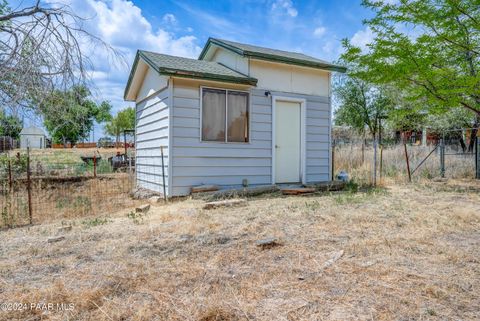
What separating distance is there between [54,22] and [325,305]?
416 cm

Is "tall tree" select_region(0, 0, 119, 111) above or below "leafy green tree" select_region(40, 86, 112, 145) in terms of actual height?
above

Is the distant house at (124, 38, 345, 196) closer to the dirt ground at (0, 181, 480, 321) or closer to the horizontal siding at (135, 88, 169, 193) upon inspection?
the horizontal siding at (135, 88, 169, 193)

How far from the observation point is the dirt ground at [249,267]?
7.75 feet

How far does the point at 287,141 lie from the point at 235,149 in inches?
59.6

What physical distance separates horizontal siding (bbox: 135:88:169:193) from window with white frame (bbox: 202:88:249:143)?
0.87 metres

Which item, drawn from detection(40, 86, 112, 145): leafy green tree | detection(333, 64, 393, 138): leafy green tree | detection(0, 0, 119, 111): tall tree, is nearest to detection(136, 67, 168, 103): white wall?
detection(40, 86, 112, 145): leafy green tree

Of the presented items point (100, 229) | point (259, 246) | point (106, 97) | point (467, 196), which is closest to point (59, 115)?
point (106, 97)

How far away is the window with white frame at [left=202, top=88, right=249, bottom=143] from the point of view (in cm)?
740

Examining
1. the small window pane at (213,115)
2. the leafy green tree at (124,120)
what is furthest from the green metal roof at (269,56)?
the leafy green tree at (124,120)

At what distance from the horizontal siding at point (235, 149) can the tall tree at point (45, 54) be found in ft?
10.4

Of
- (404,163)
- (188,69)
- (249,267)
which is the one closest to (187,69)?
(188,69)

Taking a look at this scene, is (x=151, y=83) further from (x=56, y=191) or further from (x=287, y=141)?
(x=56, y=191)

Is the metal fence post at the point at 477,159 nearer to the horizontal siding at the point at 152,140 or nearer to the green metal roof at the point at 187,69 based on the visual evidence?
the green metal roof at the point at 187,69

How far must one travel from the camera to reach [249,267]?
125 inches
